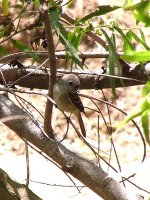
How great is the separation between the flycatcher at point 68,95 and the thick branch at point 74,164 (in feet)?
0.28

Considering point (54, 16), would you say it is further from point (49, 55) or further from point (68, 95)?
point (68, 95)

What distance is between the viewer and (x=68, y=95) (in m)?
1.36

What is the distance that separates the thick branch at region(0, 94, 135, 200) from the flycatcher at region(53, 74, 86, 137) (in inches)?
3.4

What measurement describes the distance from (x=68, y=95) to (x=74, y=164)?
0.59ft

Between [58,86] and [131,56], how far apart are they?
575 mm

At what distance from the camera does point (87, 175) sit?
1272 mm

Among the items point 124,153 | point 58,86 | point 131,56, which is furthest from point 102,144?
point 131,56

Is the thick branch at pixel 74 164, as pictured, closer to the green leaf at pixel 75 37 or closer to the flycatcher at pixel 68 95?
the flycatcher at pixel 68 95

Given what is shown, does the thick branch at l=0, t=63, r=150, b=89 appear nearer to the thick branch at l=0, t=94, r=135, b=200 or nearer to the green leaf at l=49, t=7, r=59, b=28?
the thick branch at l=0, t=94, r=135, b=200

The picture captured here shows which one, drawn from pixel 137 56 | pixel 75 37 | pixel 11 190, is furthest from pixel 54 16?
pixel 11 190

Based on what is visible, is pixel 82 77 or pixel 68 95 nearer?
pixel 68 95

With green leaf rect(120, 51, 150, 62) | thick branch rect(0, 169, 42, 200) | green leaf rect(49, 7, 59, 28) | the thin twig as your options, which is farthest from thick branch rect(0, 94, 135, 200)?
green leaf rect(120, 51, 150, 62)

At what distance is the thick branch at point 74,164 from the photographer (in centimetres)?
125

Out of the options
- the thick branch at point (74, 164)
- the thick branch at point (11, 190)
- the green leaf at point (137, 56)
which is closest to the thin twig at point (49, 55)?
the thick branch at point (74, 164)
